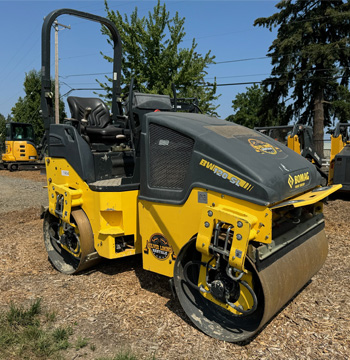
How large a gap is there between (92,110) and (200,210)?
336cm

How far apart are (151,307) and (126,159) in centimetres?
192

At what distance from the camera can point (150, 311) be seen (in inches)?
148

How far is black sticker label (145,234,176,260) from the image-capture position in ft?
11.9

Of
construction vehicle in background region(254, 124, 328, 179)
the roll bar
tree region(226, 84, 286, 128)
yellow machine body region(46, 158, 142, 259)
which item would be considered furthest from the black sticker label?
tree region(226, 84, 286, 128)

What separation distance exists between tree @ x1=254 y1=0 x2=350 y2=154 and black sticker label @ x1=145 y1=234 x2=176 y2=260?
16.9 meters

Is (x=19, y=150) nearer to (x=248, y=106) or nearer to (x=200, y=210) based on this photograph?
(x=200, y=210)

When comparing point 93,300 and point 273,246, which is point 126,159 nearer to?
point 93,300

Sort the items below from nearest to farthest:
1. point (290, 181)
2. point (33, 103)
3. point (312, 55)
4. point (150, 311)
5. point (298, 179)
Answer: point (290, 181) → point (298, 179) → point (150, 311) → point (312, 55) → point (33, 103)

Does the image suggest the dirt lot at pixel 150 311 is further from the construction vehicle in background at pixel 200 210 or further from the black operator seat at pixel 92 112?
the black operator seat at pixel 92 112

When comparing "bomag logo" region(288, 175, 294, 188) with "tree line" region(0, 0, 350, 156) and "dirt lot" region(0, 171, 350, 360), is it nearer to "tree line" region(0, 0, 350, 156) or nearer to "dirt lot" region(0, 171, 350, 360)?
"dirt lot" region(0, 171, 350, 360)

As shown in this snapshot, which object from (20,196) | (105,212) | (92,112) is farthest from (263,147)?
(20,196)

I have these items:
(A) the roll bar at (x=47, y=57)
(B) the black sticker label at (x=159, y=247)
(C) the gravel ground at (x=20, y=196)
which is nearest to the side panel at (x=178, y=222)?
(B) the black sticker label at (x=159, y=247)

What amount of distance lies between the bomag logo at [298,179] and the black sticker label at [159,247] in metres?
1.27

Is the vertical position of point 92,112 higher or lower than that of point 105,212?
higher
